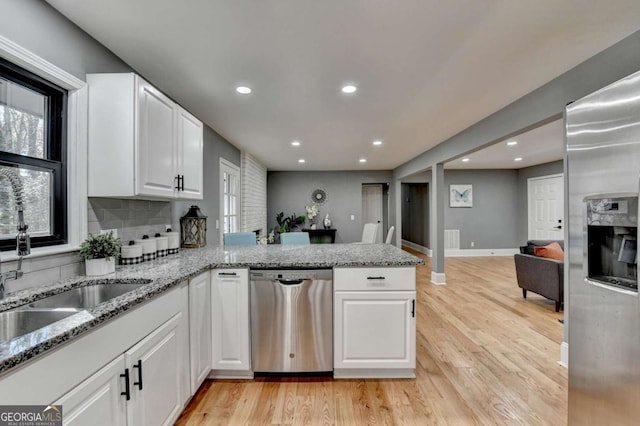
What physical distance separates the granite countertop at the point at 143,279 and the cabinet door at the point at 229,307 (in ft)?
0.28

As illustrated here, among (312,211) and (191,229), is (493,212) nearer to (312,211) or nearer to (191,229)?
(312,211)

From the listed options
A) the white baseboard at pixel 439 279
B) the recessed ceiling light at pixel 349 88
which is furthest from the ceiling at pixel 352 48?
the white baseboard at pixel 439 279

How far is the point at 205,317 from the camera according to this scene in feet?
6.94

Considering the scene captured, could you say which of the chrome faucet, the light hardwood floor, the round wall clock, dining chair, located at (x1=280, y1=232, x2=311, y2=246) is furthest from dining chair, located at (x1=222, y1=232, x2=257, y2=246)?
the round wall clock

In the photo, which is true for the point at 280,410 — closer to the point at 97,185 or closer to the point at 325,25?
the point at 97,185

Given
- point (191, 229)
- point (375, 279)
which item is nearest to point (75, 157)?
point (191, 229)

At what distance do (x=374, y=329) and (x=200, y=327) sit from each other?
1236 millimetres

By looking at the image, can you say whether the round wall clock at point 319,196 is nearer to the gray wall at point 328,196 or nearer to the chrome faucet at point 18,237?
the gray wall at point 328,196

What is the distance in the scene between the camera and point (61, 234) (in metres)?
1.72

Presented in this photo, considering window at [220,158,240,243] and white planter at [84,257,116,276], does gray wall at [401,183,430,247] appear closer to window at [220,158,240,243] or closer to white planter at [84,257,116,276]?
window at [220,158,240,243]

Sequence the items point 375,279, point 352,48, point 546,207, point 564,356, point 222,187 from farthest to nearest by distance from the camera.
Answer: point 546,207
point 222,187
point 564,356
point 375,279
point 352,48

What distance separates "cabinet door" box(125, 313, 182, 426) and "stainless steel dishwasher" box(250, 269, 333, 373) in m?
0.62

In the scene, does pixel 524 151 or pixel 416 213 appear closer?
pixel 524 151

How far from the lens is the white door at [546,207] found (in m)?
6.79
